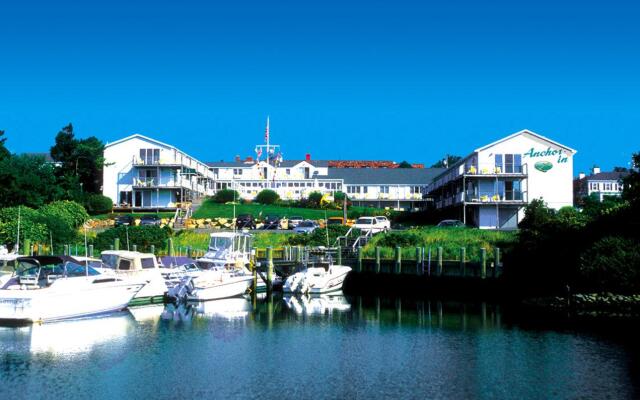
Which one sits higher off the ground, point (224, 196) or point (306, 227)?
point (224, 196)

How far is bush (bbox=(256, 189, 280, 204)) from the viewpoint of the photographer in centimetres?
10200

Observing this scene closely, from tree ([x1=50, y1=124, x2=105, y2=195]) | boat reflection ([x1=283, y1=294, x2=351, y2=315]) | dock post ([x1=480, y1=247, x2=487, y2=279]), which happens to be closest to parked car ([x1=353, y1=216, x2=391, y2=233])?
boat reflection ([x1=283, y1=294, x2=351, y2=315])

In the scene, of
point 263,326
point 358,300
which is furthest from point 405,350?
point 358,300

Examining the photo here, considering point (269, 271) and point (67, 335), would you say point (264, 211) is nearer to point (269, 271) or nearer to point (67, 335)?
point (269, 271)

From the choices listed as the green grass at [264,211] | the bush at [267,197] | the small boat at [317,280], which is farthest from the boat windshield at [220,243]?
the bush at [267,197]

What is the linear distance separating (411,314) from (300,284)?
432 inches

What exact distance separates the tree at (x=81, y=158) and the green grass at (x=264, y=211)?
1396 cm

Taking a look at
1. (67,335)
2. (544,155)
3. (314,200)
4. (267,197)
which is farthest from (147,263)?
(267,197)

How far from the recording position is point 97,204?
85188 millimetres

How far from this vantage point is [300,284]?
1954 inches

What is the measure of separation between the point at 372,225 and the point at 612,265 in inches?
1200

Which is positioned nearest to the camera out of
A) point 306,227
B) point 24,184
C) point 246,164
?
point 306,227

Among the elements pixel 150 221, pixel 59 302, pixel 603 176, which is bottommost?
pixel 59 302

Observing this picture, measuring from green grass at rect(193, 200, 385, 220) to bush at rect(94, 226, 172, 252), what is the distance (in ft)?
63.9
